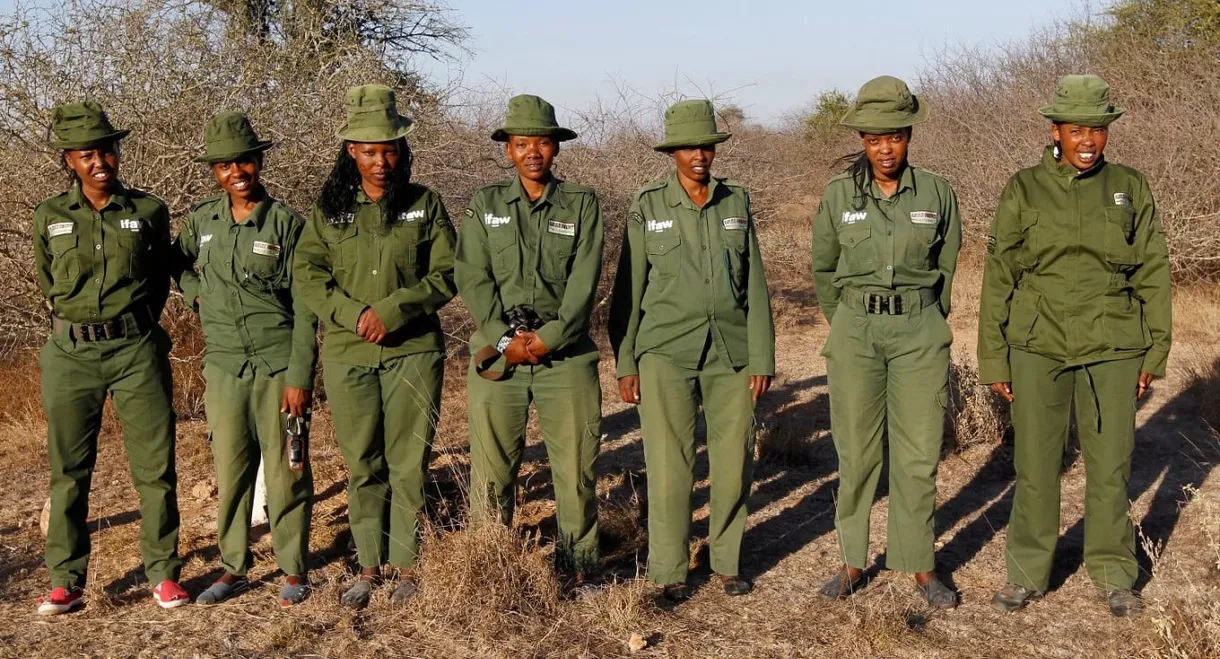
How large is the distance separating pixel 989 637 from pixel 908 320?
3.89 ft

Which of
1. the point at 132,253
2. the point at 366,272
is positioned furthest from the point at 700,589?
the point at 132,253

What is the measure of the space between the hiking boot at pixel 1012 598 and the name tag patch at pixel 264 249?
310 cm

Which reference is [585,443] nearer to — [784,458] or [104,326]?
[104,326]

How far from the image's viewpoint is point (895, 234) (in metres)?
4.11

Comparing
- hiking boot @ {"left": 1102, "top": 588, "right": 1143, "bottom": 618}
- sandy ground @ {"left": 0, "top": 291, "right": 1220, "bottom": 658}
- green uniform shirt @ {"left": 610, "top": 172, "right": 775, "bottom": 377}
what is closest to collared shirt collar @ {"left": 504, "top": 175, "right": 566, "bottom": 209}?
green uniform shirt @ {"left": 610, "top": 172, "right": 775, "bottom": 377}

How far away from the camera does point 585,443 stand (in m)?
4.21

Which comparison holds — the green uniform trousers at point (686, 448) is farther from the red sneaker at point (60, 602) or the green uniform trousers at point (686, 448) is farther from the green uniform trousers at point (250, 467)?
the red sneaker at point (60, 602)

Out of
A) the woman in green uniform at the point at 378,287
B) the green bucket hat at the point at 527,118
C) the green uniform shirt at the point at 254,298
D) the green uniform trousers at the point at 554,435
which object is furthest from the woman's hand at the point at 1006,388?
the green uniform shirt at the point at 254,298

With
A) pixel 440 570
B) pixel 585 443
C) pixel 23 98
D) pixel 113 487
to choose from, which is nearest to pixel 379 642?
pixel 440 570

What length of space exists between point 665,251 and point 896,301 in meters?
0.89

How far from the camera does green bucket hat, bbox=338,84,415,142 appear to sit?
4.09 meters

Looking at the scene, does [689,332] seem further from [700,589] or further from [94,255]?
[94,255]

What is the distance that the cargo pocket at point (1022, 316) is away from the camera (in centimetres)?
407

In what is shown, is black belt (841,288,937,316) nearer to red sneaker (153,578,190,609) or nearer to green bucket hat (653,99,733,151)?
green bucket hat (653,99,733,151)
